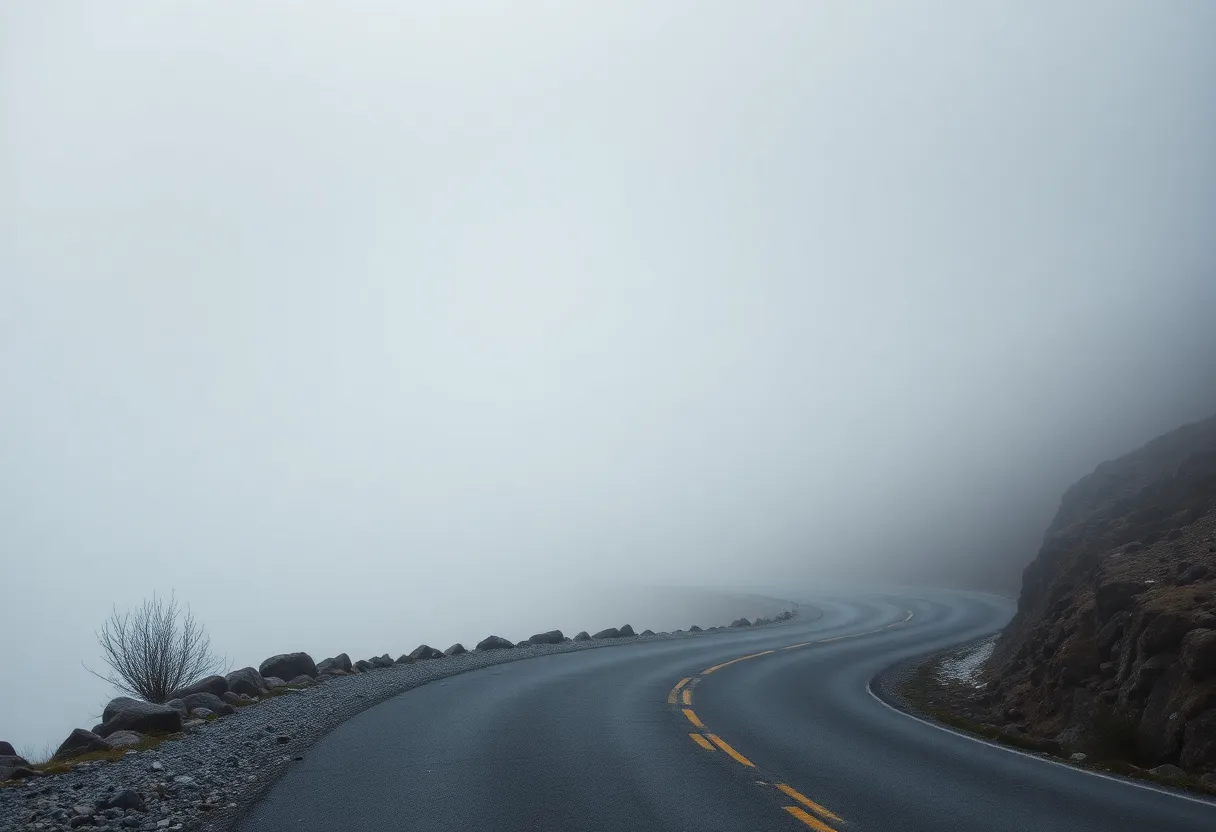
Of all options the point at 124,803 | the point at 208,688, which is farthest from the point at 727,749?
the point at 208,688

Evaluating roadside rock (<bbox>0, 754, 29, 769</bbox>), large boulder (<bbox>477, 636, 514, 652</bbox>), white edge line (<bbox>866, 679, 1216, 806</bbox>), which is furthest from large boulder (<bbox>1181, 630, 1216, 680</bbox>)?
large boulder (<bbox>477, 636, 514, 652</bbox>)

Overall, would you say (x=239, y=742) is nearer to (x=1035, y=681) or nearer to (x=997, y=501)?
(x=1035, y=681)

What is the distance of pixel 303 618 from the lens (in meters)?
138

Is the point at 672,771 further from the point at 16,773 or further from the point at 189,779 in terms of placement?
the point at 16,773

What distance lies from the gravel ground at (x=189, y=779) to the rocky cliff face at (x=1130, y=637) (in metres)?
11.4

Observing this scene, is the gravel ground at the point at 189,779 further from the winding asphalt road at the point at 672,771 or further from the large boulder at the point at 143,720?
the winding asphalt road at the point at 672,771

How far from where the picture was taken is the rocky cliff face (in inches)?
454

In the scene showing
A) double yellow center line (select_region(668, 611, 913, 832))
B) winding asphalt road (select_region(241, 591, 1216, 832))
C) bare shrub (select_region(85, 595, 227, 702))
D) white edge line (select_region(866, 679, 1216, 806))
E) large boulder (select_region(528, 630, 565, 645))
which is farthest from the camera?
large boulder (select_region(528, 630, 565, 645))

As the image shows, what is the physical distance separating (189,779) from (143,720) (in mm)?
4074

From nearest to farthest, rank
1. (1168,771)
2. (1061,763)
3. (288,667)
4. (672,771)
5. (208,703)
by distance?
(672,771)
(1168,771)
(1061,763)
(208,703)
(288,667)

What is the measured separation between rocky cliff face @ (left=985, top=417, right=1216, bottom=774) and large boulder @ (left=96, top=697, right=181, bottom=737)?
13.6 metres

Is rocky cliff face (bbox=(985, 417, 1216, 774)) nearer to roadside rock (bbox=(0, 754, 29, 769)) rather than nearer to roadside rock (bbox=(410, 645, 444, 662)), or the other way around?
roadside rock (bbox=(0, 754, 29, 769))

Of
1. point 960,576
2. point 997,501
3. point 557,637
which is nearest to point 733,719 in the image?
point 557,637

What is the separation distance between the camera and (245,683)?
16578 millimetres
